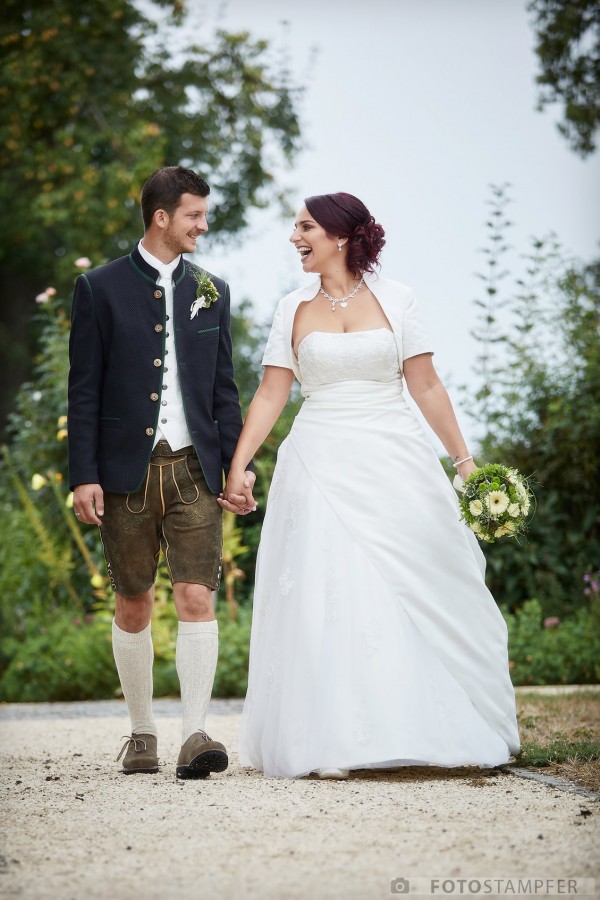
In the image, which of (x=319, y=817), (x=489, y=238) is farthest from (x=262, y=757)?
(x=489, y=238)

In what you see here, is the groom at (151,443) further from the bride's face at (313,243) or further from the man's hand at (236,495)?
the bride's face at (313,243)

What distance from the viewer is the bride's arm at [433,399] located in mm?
4309

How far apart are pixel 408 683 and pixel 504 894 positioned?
156cm

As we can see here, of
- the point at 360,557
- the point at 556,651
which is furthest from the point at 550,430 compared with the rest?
the point at 360,557

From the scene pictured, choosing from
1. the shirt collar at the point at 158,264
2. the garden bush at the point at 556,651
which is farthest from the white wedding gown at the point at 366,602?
the garden bush at the point at 556,651

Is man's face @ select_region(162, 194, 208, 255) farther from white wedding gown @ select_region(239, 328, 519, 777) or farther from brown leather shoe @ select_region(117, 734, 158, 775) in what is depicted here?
brown leather shoe @ select_region(117, 734, 158, 775)

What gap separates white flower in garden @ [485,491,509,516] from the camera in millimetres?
3971

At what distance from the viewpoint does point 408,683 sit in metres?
3.80

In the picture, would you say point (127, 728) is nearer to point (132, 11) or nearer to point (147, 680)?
point (147, 680)

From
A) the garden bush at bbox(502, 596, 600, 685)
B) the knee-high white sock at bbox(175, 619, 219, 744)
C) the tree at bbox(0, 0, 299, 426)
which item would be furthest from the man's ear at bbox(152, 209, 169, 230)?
the tree at bbox(0, 0, 299, 426)

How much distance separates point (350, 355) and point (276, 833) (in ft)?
6.23

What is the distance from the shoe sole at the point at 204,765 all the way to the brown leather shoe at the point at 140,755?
23cm

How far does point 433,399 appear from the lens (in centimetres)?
432

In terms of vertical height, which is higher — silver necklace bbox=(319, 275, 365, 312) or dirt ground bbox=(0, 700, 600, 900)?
silver necklace bbox=(319, 275, 365, 312)
